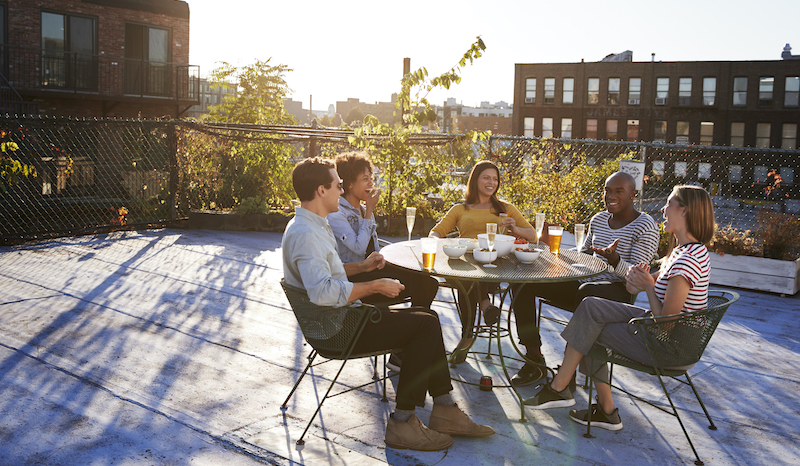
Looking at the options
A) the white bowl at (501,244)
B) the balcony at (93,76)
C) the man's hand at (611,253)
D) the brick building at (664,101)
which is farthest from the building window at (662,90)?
the white bowl at (501,244)

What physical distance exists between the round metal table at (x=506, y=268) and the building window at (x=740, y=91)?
42.1 meters

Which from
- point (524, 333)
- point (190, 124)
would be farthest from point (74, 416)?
point (190, 124)

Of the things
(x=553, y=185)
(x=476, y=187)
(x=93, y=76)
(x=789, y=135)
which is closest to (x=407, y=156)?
(x=553, y=185)

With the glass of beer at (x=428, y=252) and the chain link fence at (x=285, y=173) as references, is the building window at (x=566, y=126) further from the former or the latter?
the glass of beer at (x=428, y=252)

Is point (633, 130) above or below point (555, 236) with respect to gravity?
above

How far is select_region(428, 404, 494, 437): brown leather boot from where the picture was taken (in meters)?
3.29

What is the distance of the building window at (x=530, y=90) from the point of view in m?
45.2

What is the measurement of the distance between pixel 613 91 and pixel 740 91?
7.75 metres

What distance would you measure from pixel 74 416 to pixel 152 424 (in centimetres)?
46

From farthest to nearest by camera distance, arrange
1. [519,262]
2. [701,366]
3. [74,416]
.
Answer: [701,366], [519,262], [74,416]

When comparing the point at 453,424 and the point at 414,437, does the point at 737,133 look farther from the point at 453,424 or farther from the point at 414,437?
the point at 414,437

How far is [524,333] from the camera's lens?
4.20 metres

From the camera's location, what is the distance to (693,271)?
3.09m

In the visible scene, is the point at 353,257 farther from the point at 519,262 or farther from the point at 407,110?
the point at 407,110
